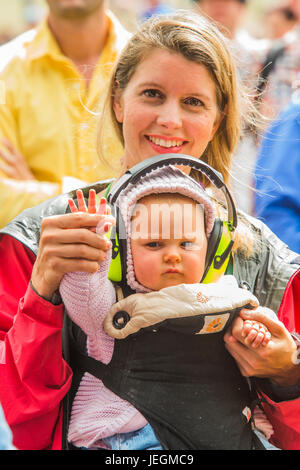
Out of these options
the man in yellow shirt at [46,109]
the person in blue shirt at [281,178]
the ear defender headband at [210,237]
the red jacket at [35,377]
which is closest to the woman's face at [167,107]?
the ear defender headband at [210,237]

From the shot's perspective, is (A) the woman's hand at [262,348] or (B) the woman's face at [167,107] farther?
(B) the woman's face at [167,107]

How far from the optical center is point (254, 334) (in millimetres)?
1684

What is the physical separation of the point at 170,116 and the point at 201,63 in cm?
19

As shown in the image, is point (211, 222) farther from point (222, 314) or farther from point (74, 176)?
point (74, 176)

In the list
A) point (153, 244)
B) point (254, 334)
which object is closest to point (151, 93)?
point (153, 244)

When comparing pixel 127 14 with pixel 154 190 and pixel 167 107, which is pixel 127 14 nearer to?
pixel 167 107

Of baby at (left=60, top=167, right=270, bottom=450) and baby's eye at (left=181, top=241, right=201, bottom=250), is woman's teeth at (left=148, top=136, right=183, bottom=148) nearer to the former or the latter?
baby at (left=60, top=167, right=270, bottom=450)

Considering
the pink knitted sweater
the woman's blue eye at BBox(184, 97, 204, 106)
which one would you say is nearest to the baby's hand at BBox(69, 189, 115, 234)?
the pink knitted sweater

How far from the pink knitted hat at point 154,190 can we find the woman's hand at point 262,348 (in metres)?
0.25

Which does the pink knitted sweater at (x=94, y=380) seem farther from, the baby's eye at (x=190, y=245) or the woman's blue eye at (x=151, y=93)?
the woman's blue eye at (x=151, y=93)

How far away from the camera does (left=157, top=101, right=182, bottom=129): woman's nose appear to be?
6.33 ft

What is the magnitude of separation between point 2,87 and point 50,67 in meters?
0.30

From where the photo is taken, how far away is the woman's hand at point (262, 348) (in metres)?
1.72

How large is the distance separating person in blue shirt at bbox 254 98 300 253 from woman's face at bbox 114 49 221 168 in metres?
0.82
